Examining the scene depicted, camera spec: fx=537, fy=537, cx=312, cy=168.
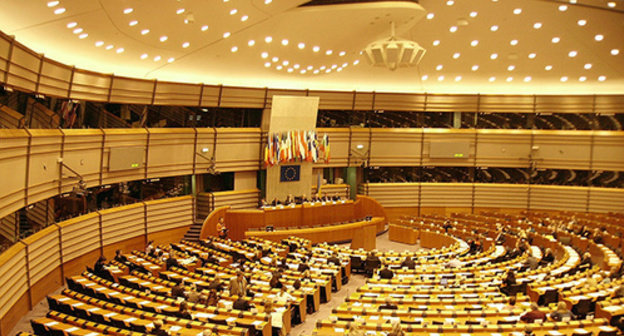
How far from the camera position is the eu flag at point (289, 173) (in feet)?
84.6

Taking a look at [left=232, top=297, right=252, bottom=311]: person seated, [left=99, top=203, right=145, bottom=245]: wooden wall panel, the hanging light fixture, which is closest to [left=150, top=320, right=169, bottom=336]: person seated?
[left=232, top=297, right=252, bottom=311]: person seated

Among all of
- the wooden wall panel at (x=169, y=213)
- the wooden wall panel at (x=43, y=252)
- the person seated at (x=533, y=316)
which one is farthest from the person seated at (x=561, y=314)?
the wooden wall panel at (x=169, y=213)

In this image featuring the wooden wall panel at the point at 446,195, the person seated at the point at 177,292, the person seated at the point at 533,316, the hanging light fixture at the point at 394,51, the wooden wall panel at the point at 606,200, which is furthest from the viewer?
the wooden wall panel at the point at 446,195

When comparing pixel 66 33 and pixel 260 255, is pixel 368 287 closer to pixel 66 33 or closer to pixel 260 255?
pixel 260 255

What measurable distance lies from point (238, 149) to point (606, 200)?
19.2 metres

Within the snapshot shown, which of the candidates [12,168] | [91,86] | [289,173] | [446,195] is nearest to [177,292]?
[12,168]

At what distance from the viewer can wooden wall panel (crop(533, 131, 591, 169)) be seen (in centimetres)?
2844

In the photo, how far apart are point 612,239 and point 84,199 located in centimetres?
1929

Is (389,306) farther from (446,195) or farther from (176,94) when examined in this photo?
(446,195)

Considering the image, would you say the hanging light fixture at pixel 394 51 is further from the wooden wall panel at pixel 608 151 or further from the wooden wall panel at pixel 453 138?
the wooden wall panel at pixel 608 151

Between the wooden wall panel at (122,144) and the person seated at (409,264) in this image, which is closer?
the person seated at (409,264)

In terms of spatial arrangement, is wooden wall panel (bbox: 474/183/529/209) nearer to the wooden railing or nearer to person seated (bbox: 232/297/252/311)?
the wooden railing

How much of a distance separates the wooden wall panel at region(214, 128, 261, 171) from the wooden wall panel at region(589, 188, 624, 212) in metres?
17.6

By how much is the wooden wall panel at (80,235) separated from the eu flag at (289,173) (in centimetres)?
946
